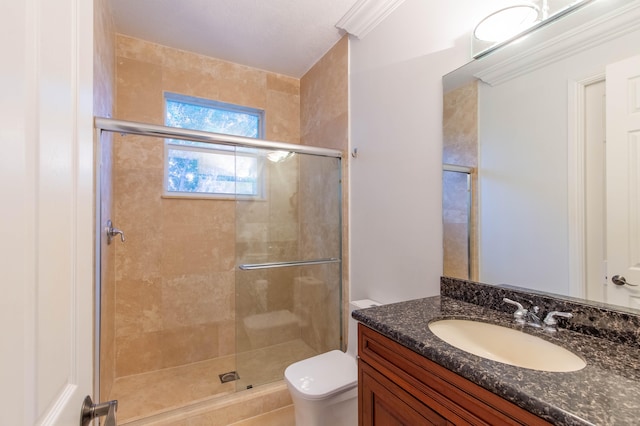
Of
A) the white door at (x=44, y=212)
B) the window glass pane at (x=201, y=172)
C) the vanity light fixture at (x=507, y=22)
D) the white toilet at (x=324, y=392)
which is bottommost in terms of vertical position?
the white toilet at (x=324, y=392)

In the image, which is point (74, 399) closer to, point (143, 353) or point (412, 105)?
point (412, 105)

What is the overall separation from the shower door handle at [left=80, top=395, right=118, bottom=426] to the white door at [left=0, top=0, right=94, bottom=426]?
1.0 inches

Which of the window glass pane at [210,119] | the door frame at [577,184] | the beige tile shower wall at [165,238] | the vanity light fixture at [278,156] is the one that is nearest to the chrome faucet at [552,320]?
the door frame at [577,184]

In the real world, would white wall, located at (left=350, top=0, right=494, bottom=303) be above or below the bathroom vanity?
above

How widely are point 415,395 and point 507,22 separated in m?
1.45

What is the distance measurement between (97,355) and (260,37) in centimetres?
235

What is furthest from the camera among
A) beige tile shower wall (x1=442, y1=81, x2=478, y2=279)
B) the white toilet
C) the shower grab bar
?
the shower grab bar

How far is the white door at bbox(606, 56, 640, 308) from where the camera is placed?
852 mm

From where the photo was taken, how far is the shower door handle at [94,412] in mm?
582

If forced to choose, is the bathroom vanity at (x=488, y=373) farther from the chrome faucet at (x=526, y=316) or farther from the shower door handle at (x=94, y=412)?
the shower door handle at (x=94, y=412)

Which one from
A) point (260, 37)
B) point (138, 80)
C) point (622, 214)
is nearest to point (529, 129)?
point (622, 214)

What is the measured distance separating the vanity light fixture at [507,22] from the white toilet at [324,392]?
176 centimetres

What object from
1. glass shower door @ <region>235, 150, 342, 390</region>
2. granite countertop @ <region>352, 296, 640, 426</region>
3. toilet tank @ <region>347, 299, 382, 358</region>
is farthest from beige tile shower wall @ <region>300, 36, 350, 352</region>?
granite countertop @ <region>352, 296, 640, 426</region>

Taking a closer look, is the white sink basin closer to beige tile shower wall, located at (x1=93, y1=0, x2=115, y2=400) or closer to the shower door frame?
the shower door frame
